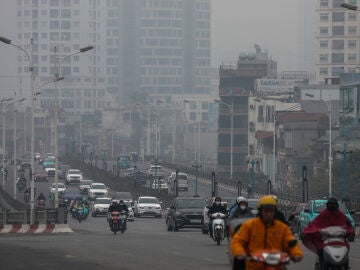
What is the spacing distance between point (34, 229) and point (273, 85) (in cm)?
12796

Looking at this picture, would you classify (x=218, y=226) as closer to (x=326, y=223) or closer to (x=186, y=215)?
(x=186, y=215)

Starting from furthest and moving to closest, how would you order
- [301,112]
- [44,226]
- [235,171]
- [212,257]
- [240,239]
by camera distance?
1. [235,171]
2. [301,112]
3. [44,226]
4. [212,257]
5. [240,239]

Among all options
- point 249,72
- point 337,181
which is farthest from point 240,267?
point 249,72

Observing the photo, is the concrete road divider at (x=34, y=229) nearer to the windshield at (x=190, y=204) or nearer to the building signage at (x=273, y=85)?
the windshield at (x=190, y=204)

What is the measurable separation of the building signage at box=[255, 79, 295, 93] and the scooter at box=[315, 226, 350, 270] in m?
153

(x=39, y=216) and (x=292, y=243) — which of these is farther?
(x=39, y=216)

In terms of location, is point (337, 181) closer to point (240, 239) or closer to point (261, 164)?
point (261, 164)

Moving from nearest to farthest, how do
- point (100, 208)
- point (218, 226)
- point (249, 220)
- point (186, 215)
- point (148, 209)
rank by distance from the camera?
point (249, 220) → point (218, 226) → point (186, 215) → point (148, 209) → point (100, 208)

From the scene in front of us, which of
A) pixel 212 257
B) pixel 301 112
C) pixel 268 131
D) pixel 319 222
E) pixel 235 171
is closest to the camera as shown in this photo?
pixel 319 222

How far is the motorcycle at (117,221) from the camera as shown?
1746 inches

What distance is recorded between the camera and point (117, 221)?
4444 cm

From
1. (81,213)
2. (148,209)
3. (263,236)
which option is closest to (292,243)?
(263,236)

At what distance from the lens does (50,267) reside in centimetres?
2561

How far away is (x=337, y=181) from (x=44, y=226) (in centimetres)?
5741
